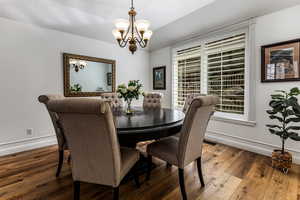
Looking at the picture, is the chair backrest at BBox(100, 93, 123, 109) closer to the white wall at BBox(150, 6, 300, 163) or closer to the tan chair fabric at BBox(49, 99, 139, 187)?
the tan chair fabric at BBox(49, 99, 139, 187)

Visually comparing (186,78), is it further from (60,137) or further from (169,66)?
(60,137)

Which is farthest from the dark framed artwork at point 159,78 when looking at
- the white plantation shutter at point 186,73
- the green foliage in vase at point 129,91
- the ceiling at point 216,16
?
the green foliage in vase at point 129,91

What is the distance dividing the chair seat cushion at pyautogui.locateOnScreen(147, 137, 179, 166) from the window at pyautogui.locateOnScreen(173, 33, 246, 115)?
184cm

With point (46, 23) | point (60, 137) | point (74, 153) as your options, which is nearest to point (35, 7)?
point (46, 23)

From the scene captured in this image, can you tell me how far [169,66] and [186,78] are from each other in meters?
0.64

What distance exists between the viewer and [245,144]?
9.07 ft

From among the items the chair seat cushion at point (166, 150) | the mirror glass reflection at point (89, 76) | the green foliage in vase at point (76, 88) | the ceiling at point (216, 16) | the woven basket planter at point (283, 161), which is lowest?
the woven basket planter at point (283, 161)

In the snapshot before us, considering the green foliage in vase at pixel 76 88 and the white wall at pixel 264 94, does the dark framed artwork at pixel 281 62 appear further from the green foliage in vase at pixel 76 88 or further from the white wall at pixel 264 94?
the green foliage in vase at pixel 76 88

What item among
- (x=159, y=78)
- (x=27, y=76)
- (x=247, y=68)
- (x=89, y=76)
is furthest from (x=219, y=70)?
(x=27, y=76)

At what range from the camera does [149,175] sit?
1.94m

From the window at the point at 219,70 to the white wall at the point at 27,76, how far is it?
8.50ft

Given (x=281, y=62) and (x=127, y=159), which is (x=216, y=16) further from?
(x=127, y=159)

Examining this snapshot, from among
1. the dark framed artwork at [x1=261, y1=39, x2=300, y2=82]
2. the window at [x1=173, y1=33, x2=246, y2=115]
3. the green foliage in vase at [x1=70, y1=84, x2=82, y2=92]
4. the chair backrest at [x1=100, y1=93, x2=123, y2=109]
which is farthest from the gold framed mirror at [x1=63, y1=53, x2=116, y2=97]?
the dark framed artwork at [x1=261, y1=39, x2=300, y2=82]

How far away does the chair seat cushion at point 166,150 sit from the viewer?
5.06ft
